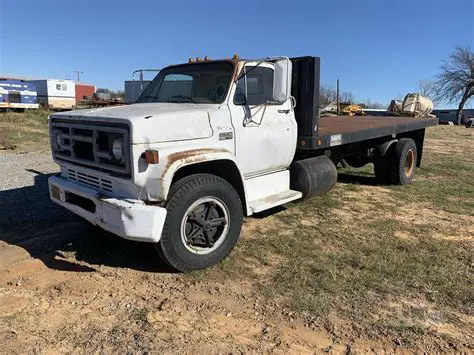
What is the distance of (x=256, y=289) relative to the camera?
3922mm

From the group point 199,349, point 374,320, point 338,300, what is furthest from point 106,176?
point 374,320

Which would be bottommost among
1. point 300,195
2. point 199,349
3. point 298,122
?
point 199,349

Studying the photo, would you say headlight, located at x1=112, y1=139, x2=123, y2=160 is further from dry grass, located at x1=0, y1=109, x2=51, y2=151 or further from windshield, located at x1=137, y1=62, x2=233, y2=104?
dry grass, located at x1=0, y1=109, x2=51, y2=151

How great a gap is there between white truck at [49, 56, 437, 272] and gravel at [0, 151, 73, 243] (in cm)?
101

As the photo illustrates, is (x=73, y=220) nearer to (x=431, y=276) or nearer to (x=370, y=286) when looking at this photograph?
(x=370, y=286)

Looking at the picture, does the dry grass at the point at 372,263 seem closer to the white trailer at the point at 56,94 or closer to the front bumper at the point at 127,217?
the front bumper at the point at 127,217

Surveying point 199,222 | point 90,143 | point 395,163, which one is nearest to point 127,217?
point 199,222

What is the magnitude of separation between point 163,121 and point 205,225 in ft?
3.64

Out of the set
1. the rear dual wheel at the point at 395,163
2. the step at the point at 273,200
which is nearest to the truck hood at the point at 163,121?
the step at the point at 273,200

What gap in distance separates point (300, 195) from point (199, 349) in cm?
292

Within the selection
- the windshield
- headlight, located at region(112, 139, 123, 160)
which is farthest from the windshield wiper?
headlight, located at region(112, 139, 123, 160)

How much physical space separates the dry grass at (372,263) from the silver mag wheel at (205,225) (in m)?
0.30

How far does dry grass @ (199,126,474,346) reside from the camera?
341 centimetres

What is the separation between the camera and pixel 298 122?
5727mm
